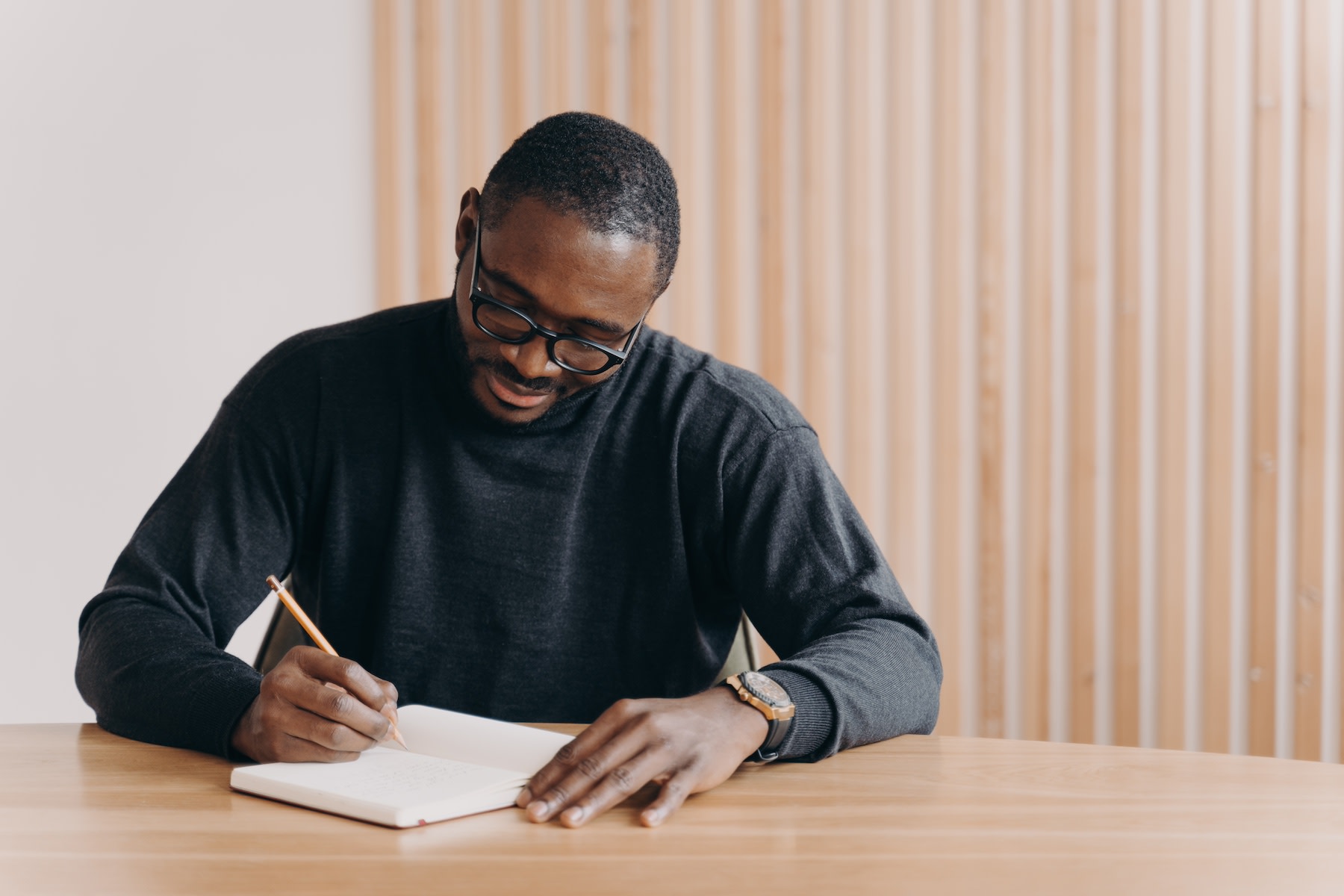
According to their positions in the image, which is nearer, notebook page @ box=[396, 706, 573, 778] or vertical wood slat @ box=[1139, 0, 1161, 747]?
notebook page @ box=[396, 706, 573, 778]

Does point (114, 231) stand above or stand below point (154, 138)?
below

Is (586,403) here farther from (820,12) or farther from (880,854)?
(820,12)

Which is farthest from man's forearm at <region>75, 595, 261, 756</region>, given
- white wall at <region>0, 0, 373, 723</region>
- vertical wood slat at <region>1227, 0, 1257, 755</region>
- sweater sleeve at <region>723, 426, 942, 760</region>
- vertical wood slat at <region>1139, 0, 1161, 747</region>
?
vertical wood slat at <region>1227, 0, 1257, 755</region>

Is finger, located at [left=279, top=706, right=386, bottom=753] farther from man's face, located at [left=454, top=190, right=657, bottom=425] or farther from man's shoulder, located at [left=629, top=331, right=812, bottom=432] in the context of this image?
man's shoulder, located at [left=629, top=331, right=812, bottom=432]

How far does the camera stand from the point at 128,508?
2.59 metres

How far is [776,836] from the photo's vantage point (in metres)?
0.93

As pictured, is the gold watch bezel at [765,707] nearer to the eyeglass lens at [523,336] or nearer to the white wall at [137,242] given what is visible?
the eyeglass lens at [523,336]

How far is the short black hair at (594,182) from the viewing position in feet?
4.27

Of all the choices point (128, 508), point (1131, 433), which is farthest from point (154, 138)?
point (1131, 433)

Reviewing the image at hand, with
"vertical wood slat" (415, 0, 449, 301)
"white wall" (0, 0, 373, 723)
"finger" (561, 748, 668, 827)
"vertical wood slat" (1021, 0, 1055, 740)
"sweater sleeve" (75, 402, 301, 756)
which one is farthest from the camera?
"vertical wood slat" (415, 0, 449, 301)

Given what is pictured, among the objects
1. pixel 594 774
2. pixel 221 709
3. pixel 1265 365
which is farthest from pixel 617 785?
pixel 1265 365

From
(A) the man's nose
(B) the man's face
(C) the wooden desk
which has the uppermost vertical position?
(B) the man's face

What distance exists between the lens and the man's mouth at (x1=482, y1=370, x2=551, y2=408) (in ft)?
4.56

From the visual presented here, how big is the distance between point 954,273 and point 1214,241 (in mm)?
548
